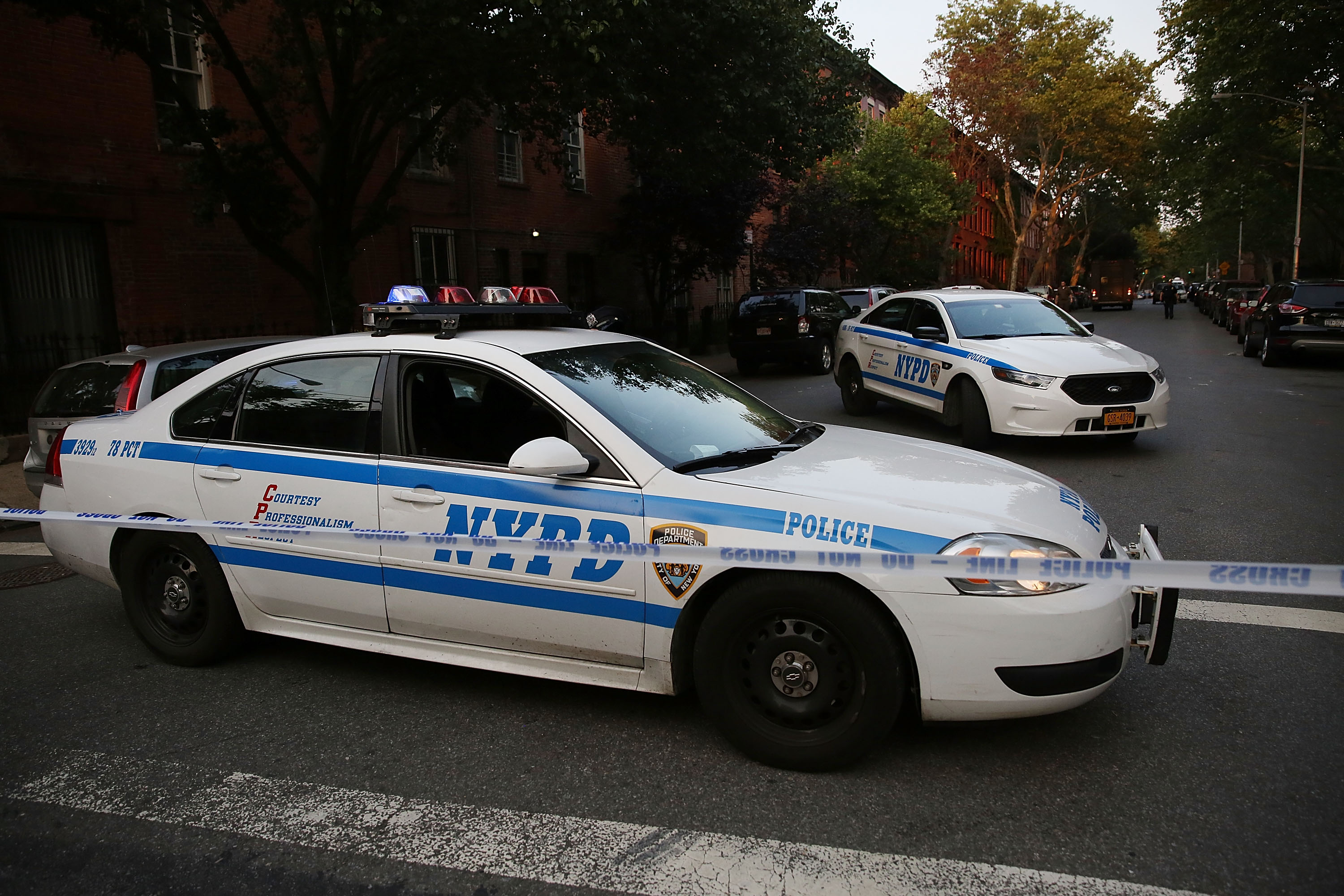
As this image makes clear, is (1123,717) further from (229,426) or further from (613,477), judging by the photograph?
→ (229,426)

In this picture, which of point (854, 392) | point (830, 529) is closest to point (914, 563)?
point (830, 529)

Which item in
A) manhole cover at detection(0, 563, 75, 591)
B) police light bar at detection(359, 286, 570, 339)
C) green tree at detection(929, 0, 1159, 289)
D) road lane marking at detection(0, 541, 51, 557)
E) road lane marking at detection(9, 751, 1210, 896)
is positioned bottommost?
road lane marking at detection(0, 541, 51, 557)

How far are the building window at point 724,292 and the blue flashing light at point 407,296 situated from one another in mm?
27031

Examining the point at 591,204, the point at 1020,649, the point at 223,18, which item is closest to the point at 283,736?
the point at 1020,649

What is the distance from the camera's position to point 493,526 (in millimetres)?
3590

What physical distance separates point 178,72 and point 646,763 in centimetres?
1527

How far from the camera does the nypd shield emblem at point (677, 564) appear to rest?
3.29 meters

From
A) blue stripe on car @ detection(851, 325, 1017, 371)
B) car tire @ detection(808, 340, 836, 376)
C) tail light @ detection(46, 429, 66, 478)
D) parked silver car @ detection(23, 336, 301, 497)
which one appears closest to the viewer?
tail light @ detection(46, 429, 66, 478)

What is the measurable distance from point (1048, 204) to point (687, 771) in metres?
52.2

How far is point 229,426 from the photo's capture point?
433 centimetres

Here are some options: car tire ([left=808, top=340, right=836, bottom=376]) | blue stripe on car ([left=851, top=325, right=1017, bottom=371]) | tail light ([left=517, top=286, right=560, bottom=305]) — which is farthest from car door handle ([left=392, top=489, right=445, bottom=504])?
car tire ([left=808, top=340, right=836, bottom=376])

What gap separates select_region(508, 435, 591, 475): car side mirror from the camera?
336 centimetres

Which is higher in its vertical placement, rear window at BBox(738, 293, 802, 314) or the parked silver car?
rear window at BBox(738, 293, 802, 314)

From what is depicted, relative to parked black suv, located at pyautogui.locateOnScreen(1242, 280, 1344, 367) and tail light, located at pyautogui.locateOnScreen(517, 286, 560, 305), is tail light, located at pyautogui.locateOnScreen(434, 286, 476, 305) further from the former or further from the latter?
parked black suv, located at pyautogui.locateOnScreen(1242, 280, 1344, 367)
